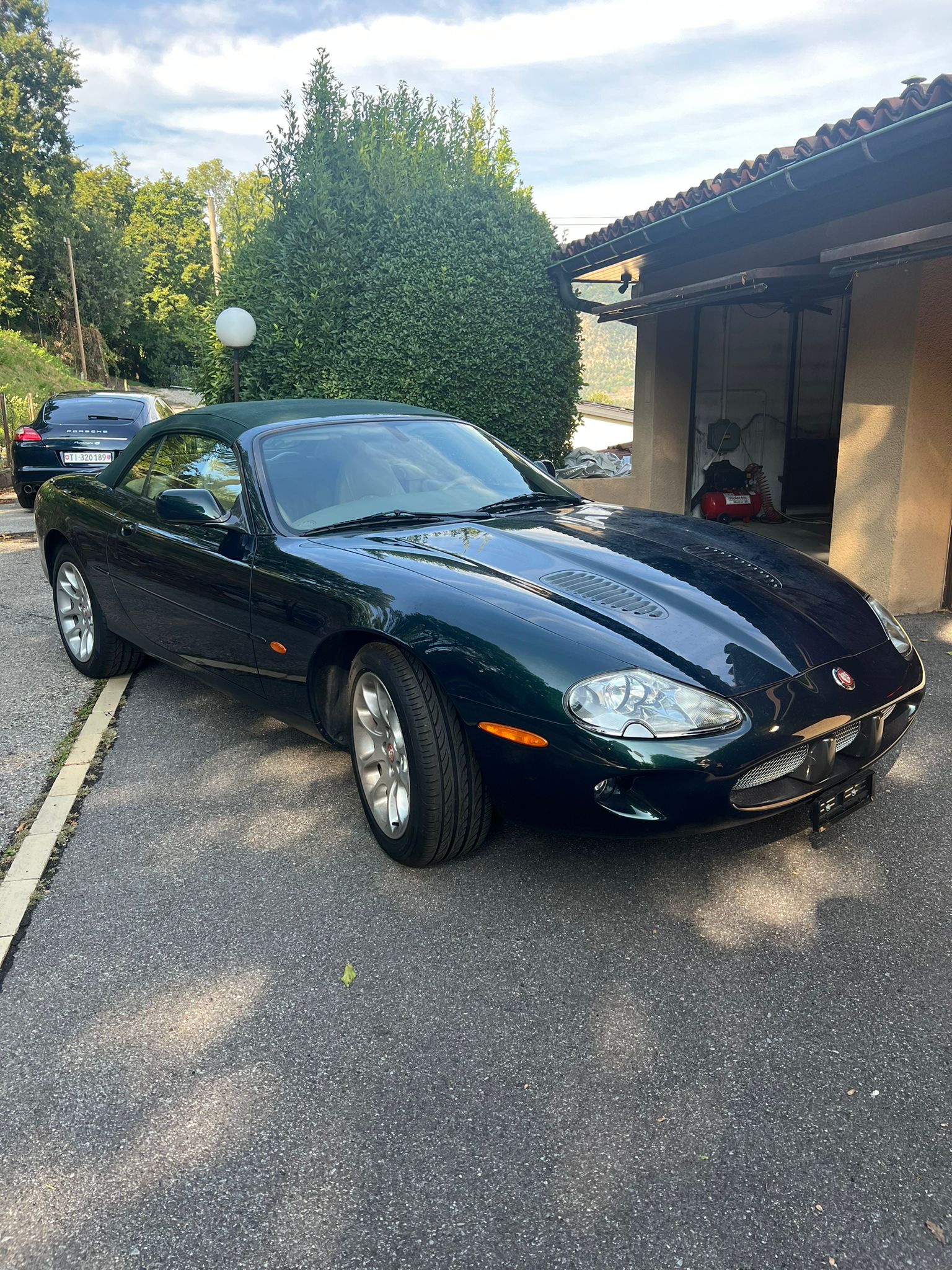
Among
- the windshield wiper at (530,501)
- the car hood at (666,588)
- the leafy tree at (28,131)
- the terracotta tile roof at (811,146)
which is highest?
the leafy tree at (28,131)

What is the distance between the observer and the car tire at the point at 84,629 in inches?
205

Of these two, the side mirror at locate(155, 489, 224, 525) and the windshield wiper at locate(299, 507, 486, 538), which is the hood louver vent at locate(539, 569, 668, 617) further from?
the side mirror at locate(155, 489, 224, 525)

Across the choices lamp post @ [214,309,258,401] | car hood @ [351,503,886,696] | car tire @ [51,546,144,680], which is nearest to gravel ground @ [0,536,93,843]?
car tire @ [51,546,144,680]

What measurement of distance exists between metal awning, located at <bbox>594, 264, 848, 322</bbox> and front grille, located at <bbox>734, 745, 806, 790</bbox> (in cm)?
491

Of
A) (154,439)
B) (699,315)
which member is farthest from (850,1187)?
(699,315)

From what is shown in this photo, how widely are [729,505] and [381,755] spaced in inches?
342

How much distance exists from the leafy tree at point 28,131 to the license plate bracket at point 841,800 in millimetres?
42408

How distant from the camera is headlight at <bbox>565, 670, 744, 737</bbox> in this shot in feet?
8.45

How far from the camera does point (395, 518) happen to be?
12.4ft

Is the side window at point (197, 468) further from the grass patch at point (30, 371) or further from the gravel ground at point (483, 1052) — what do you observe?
the grass patch at point (30, 371)

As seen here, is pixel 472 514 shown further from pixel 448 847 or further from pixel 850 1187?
pixel 850 1187

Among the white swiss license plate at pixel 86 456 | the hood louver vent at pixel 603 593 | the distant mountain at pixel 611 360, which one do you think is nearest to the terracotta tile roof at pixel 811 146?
the hood louver vent at pixel 603 593

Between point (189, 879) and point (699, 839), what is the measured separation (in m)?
1.72

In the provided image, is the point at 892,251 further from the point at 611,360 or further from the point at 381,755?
the point at 611,360
